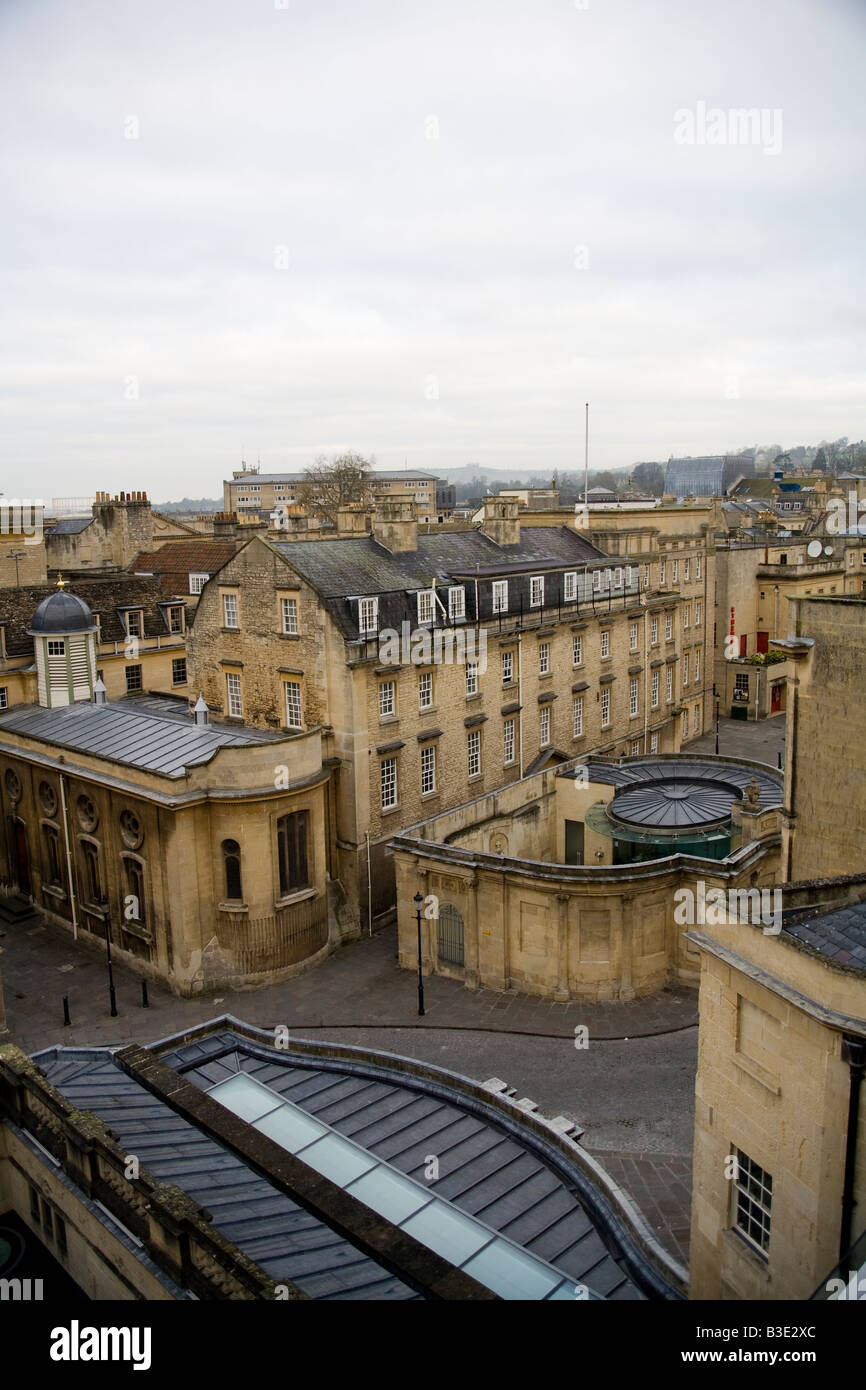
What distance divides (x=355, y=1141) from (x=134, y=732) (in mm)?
22057

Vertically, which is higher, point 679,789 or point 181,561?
point 181,561

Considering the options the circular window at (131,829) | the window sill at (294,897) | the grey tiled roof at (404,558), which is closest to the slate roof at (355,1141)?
the window sill at (294,897)

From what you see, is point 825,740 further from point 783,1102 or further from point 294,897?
point 294,897

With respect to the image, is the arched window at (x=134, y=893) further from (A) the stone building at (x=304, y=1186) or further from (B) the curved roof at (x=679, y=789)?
(B) the curved roof at (x=679, y=789)

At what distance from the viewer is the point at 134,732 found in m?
35.8

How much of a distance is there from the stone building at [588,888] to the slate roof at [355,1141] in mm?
13059

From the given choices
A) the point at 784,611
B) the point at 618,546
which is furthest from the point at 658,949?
the point at 784,611

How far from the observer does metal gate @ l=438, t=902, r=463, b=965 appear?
108 feet

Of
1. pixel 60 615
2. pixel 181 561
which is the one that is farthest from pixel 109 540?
pixel 60 615

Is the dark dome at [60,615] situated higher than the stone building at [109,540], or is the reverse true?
the stone building at [109,540]

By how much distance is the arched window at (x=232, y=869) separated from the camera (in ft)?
107

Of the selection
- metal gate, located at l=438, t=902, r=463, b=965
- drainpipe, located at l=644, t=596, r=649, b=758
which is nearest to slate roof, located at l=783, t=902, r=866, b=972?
metal gate, located at l=438, t=902, r=463, b=965

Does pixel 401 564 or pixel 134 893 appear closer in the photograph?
pixel 134 893
